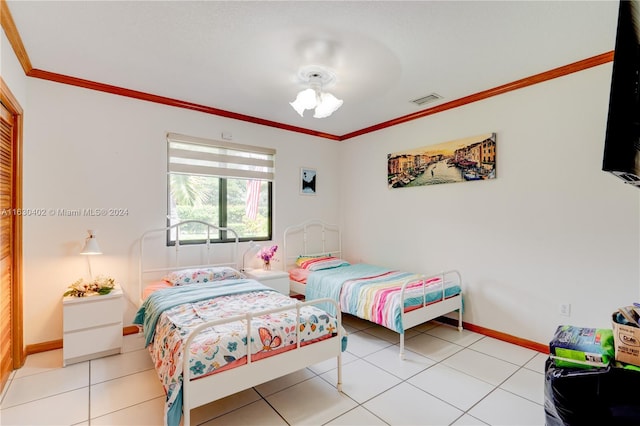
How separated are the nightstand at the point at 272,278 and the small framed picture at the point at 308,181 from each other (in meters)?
1.36

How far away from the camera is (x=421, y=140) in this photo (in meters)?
3.94

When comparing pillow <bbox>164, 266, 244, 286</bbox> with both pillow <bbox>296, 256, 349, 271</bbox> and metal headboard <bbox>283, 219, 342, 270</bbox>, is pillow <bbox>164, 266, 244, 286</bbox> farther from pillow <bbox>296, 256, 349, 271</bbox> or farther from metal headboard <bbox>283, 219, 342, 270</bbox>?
metal headboard <bbox>283, 219, 342, 270</bbox>

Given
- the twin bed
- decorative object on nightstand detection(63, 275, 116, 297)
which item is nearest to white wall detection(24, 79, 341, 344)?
decorative object on nightstand detection(63, 275, 116, 297)

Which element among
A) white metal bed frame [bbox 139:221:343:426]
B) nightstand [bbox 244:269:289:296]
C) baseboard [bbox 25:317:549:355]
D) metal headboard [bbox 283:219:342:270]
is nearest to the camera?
white metal bed frame [bbox 139:221:343:426]

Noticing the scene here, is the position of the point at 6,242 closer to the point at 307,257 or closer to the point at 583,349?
the point at 307,257

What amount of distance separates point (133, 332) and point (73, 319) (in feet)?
2.58

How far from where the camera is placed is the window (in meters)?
3.66

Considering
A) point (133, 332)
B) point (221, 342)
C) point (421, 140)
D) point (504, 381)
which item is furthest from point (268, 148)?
point (504, 381)

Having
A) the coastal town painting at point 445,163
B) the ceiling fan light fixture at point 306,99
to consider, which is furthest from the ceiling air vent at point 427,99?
the ceiling fan light fixture at point 306,99

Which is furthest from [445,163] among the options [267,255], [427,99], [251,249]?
[251,249]

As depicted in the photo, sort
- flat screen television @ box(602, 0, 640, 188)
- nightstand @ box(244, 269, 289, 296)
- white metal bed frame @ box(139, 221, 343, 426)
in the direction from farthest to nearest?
nightstand @ box(244, 269, 289, 296)
white metal bed frame @ box(139, 221, 343, 426)
flat screen television @ box(602, 0, 640, 188)

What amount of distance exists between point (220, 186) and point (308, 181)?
1356 millimetres

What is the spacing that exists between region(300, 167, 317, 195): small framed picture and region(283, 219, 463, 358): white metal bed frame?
1.50 ft

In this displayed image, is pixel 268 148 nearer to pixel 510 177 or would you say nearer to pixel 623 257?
pixel 510 177
